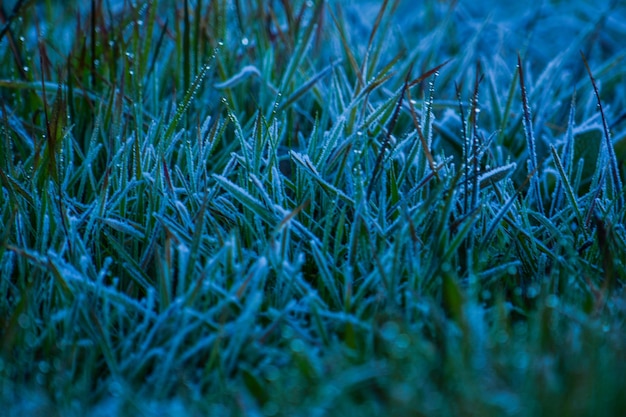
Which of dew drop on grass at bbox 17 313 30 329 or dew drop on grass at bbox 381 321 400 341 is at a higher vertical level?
dew drop on grass at bbox 381 321 400 341

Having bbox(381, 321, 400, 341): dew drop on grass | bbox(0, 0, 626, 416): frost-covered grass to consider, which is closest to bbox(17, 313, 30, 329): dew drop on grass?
bbox(0, 0, 626, 416): frost-covered grass

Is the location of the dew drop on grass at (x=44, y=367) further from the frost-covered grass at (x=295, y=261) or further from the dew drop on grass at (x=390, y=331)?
the dew drop on grass at (x=390, y=331)

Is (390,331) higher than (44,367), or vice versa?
(390,331)

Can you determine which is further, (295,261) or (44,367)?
(295,261)

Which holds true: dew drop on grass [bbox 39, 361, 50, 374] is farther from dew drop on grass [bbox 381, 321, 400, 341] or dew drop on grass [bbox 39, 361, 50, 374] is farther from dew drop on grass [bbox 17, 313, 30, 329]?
dew drop on grass [bbox 381, 321, 400, 341]

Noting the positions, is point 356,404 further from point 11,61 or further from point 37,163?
point 11,61

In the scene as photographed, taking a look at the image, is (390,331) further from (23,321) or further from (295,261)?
(23,321)

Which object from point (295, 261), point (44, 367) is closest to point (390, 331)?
point (295, 261)

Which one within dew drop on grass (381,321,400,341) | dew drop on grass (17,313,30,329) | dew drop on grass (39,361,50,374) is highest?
dew drop on grass (381,321,400,341)
